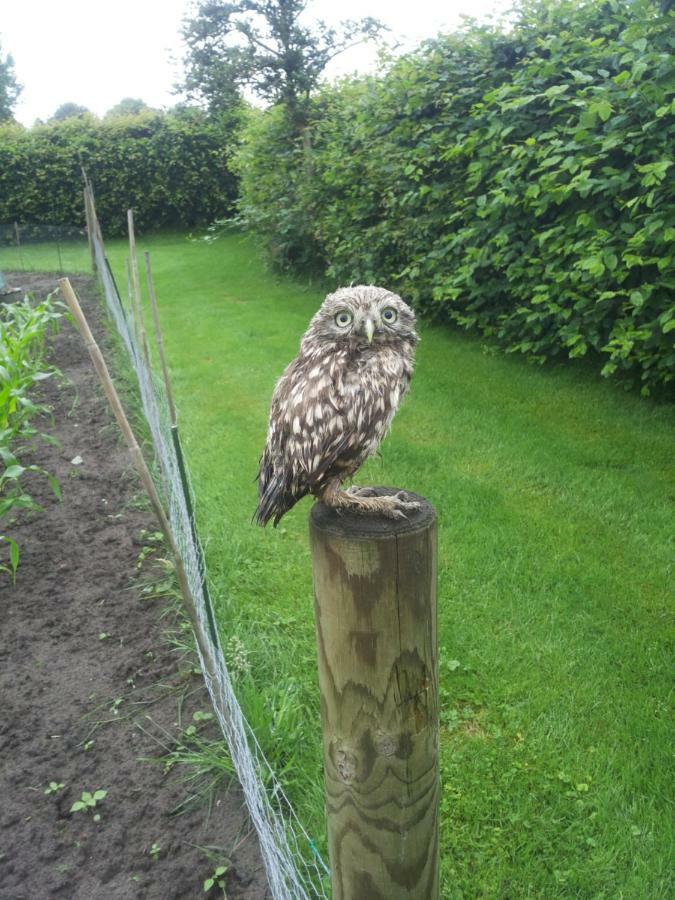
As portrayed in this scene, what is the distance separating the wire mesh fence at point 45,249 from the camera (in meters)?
12.9

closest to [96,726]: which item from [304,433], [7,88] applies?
[304,433]

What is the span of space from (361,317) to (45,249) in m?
13.2

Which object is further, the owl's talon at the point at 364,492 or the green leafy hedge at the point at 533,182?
the green leafy hedge at the point at 533,182

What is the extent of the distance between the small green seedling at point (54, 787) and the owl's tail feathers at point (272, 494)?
1411 millimetres

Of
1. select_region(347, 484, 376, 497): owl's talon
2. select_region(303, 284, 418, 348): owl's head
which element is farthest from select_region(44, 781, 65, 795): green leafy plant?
select_region(303, 284, 418, 348): owl's head

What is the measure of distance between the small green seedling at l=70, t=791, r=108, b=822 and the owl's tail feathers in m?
1.31

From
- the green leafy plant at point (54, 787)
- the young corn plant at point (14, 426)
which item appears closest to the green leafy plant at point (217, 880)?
the green leafy plant at point (54, 787)

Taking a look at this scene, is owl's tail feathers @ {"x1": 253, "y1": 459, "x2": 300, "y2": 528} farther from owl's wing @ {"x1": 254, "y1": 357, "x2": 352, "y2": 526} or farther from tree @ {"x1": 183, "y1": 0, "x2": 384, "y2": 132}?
tree @ {"x1": 183, "y1": 0, "x2": 384, "y2": 132}

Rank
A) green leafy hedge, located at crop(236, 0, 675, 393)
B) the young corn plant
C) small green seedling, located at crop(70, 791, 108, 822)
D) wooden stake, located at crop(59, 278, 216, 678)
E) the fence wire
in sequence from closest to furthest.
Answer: wooden stake, located at crop(59, 278, 216, 678) → the fence wire → small green seedling, located at crop(70, 791, 108, 822) → the young corn plant → green leafy hedge, located at crop(236, 0, 675, 393)

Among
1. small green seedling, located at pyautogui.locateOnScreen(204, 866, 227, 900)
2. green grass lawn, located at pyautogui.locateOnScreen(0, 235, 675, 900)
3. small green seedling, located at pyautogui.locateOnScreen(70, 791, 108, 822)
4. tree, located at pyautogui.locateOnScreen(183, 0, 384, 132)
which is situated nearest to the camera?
small green seedling, located at pyautogui.locateOnScreen(204, 866, 227, 900)

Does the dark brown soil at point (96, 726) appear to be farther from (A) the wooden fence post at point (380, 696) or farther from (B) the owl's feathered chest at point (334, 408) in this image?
(B) the owl's feathered chest at point (334, 408)

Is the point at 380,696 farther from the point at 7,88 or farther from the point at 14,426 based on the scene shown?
the point at 7,88

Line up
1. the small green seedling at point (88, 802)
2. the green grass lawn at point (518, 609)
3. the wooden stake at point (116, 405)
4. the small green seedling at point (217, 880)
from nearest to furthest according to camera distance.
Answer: the wooden stake at point (116, 405)
the small green seedling at point (217, 880)
the green grass lawn at point (518, 609)
the small green seedling at point (88, 802)

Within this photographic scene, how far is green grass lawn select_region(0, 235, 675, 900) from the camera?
7.04ft
